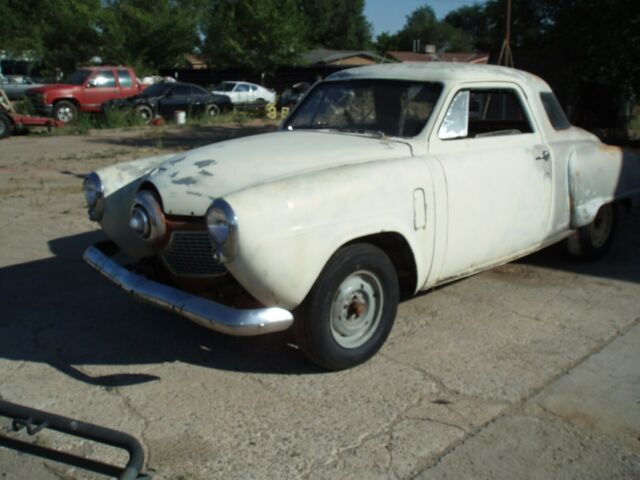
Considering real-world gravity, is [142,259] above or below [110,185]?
below

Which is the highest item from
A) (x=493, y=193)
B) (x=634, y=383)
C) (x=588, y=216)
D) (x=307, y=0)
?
(x=307, y=0)

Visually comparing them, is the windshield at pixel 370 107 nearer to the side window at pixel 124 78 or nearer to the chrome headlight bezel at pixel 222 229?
the chrome headlight bezel at pixel 222 229

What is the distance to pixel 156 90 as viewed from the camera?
77.5 ft

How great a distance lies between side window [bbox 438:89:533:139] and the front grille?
1734mm

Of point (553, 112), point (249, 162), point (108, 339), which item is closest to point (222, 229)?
point (249, 162)

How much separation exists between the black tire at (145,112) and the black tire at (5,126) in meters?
5.17

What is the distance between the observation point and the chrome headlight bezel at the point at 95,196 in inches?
175

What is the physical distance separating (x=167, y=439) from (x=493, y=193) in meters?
2.60

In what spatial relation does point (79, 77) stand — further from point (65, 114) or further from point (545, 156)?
point (545, 156)

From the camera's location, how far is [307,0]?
6556 centimetres

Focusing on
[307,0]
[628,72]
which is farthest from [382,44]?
[628,72]

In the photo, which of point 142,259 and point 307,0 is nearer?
point 142,259

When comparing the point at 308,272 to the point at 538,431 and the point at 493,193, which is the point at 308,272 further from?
the point at 493,193

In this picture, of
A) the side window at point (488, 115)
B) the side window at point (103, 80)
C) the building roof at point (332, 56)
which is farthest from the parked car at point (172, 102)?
the building roof at point (332, 56)
